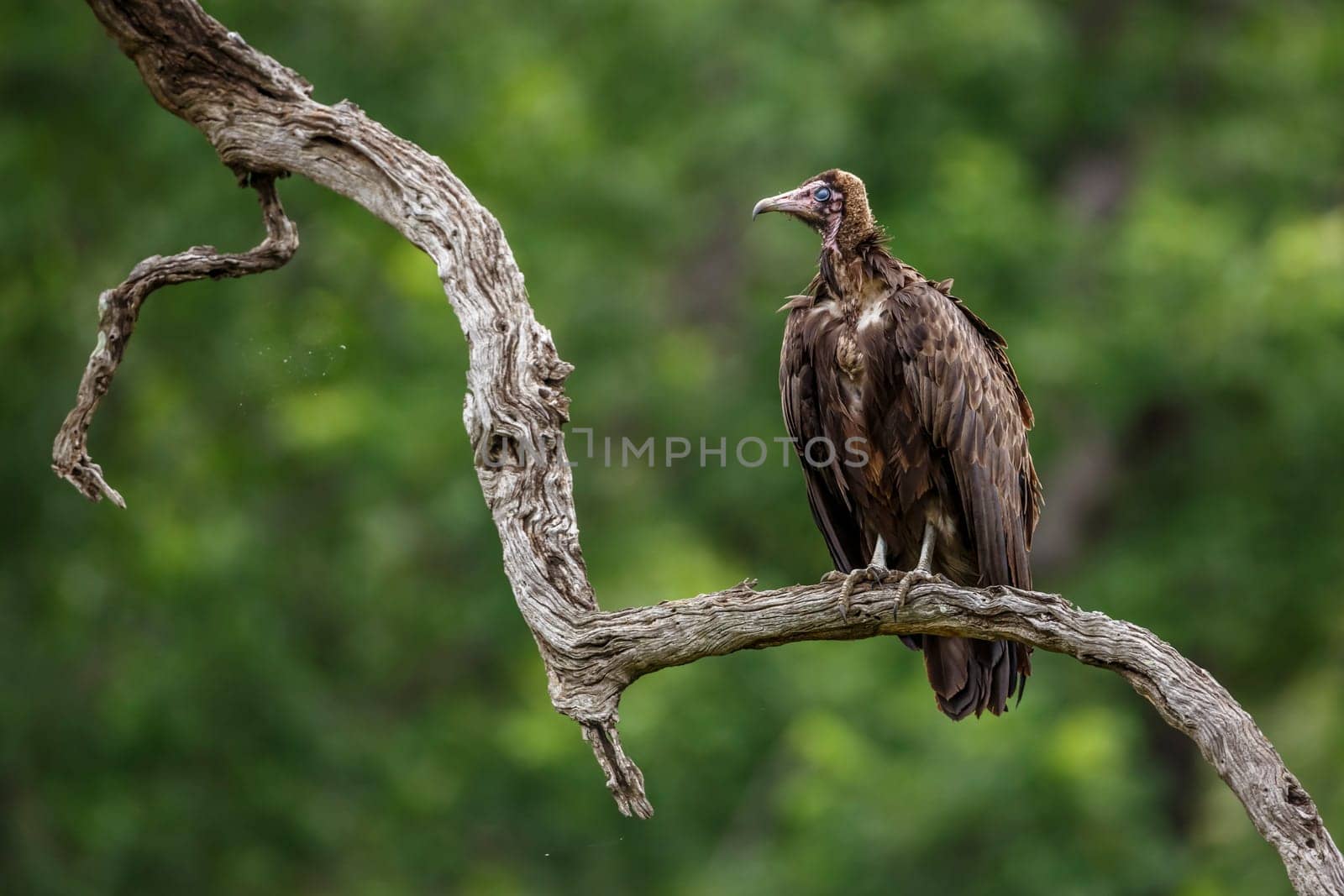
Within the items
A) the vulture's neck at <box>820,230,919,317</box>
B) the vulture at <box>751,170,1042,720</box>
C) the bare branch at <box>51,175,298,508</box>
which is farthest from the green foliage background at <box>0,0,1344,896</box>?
the vulture's neck at <box>820,230,919,317</box>

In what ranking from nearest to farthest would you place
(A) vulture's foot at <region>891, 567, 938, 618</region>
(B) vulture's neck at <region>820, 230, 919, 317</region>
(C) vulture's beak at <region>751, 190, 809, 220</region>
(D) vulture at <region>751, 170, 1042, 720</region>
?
(A) vulture's foot at <region>891, 567, 938, 618</region> < (D) vulture at <region>751, 170, 1042, 720</region> < (B) vulture's neck at <region>820, 230, 919, 317</region> < (C) vulture's beak at <region>751, 190, 809, 220</region>

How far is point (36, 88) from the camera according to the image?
436 inches

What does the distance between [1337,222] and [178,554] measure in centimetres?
811

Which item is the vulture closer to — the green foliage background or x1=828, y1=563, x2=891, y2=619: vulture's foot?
x1=828, y1=563, x2=891, y2=619: vulture's foot

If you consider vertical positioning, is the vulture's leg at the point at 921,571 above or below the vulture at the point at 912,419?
below

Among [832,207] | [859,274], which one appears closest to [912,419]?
[859,274]

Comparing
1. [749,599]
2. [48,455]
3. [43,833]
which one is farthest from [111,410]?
[749,599]

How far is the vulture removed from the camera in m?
5.06

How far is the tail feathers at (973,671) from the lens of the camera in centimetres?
506

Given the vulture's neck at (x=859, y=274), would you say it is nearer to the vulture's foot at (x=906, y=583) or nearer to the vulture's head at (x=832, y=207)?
the vulture's head at (x=832, y=207)

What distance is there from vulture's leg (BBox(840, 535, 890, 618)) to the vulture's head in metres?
0.96

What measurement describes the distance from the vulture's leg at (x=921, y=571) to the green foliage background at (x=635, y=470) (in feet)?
17.7

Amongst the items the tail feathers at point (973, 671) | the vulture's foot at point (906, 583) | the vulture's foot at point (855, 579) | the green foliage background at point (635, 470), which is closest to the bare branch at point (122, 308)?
the vulture's foot at point (855, 579)

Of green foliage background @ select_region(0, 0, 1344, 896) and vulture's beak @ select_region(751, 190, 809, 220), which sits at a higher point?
green foliage background @ select_region(0, 0, 1344, 896)
